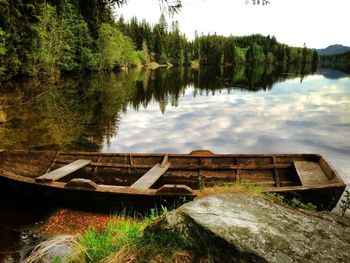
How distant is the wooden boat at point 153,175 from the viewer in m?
7.90

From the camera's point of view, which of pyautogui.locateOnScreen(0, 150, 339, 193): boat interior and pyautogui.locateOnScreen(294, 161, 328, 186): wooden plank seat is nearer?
pyautogui.locateOnScreen(294, 161, 328, 186): wooden plank seat

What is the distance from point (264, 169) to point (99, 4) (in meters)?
6.23

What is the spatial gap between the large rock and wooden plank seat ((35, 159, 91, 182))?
635cm

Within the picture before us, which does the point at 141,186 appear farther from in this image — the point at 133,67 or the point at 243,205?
the point at 133,67

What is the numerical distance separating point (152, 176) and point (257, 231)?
6.32m

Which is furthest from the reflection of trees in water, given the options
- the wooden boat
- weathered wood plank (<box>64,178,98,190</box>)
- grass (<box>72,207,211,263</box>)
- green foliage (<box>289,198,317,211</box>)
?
green foliage (<box>289,198,317,211</box>)

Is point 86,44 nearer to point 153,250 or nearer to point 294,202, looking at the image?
point 294,202

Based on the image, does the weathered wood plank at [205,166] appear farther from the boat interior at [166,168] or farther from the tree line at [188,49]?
the tree line at [188,49]

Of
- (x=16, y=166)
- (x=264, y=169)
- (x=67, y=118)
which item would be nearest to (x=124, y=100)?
(x=67, y=118)

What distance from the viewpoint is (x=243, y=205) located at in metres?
3.98

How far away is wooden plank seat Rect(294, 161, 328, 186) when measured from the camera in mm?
8453

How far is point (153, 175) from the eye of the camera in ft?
31.3

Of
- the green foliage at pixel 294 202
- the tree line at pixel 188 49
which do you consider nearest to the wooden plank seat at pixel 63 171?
the green foliage at pixel 294 202

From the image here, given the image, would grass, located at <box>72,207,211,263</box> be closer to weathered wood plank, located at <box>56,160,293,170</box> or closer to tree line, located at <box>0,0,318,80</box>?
tree line, located at <box>0,0,318,80</box>
